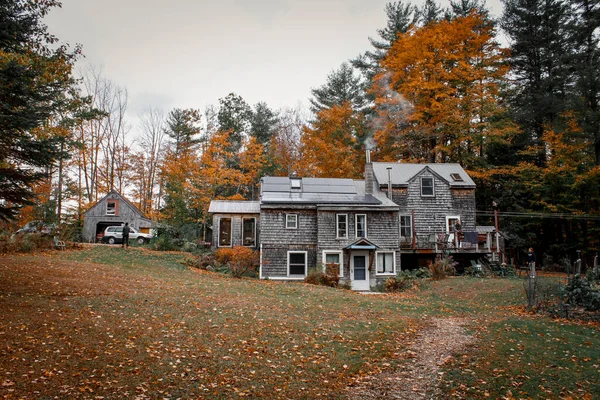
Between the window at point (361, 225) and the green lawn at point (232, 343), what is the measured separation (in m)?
9.04

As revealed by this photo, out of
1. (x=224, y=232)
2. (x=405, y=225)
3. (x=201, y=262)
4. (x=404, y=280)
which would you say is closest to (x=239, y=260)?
(x=201, y=262)

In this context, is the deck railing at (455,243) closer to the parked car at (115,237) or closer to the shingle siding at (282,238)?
the shingle siding at (282,238)

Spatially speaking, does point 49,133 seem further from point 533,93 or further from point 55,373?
point 533,93

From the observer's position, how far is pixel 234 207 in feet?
93.1

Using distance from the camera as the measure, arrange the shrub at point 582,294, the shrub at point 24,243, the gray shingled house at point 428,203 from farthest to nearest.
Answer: the gray shingled house at point 428,203 < the shrub at point 24,243 < the shrub at point 582,294

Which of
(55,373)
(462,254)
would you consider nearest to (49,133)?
(55,373)

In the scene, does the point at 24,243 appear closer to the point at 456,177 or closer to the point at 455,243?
the point at 455,243

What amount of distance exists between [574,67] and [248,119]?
1249 inches

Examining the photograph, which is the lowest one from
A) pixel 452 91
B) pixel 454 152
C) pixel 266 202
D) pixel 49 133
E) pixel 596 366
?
pixel 596 366

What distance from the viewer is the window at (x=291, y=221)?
24.7 meters

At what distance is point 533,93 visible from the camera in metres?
32.3

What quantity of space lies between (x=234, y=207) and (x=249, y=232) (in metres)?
2.08

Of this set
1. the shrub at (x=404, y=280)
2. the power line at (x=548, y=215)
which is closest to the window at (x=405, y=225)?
the shrub at (x=404, y=280)

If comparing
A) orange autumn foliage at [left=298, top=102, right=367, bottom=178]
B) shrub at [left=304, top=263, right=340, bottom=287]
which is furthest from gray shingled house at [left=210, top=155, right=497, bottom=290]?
orange autumn foliage at [left=298, top=102, right=367, bottom=178]
